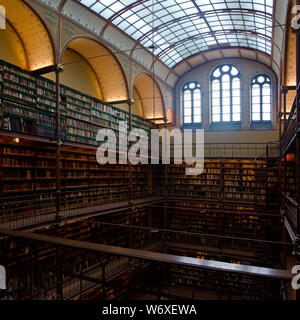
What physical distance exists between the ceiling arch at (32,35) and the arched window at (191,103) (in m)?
10.1

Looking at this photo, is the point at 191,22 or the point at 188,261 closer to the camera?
the point at 188,261

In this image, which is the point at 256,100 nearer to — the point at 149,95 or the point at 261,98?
the point at 261,98

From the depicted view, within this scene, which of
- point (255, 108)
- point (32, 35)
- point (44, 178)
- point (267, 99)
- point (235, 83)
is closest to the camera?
point (32, 35)

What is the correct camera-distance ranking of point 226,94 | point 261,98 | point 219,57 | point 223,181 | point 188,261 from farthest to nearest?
point 219,57
point 226,94
point 261,98
point 223,181
point 188,261

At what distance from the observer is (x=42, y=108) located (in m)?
8.29

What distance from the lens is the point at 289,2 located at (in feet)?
24.0

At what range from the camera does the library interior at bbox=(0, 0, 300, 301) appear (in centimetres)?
745

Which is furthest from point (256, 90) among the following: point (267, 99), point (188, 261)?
point (188, 261)

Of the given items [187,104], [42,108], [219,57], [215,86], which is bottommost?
[42,108]

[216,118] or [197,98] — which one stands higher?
[197,98]

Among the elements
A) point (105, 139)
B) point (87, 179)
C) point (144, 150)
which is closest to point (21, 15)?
point (105, 139)

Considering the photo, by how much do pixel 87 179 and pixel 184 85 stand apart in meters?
9.59

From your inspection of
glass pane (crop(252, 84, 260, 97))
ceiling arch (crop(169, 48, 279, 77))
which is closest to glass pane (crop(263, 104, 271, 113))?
glass pane (crop(252, 84, 260, 97))

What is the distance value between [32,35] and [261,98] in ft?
39.7
